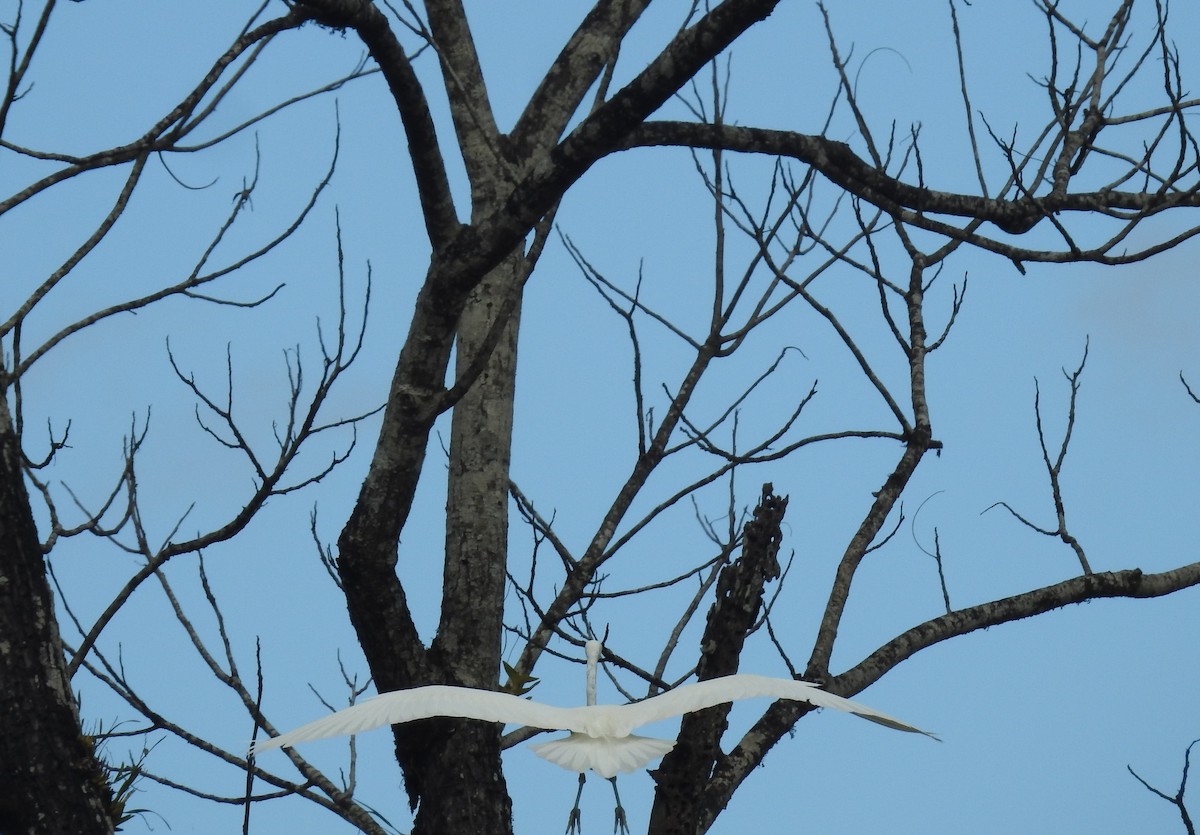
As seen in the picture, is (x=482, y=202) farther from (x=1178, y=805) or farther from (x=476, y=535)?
(x=1178, y=805)

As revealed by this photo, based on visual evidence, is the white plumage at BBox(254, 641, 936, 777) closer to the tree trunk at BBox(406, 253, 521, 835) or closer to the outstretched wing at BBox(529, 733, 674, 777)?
the outstretched wing at BBox(529, 733, 674, 777)

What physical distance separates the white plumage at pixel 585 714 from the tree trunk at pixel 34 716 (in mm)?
396

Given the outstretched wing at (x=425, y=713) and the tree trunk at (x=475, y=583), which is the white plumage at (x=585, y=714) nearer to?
the outstretched wing at (x=425, y=713)

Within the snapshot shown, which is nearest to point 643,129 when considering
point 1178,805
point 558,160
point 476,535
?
point 558,160

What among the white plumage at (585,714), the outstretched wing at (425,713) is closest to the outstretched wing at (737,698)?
the white plumage at (585,714)

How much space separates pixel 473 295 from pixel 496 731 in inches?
54.0

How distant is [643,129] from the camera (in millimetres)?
3119

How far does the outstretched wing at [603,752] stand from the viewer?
280cm

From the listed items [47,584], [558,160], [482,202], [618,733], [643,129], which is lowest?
[618,733]

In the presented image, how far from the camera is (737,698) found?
2.76 metres

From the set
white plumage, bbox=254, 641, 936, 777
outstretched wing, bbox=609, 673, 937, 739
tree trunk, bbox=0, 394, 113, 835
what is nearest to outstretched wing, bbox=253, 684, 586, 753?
white plumage, bbox=254, 641, 936, 777

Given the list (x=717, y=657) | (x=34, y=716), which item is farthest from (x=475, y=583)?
(x=34, y=716)

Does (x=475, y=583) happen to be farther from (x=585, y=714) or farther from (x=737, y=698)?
(x=737, y=698)

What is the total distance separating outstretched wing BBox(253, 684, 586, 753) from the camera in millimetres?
2648
